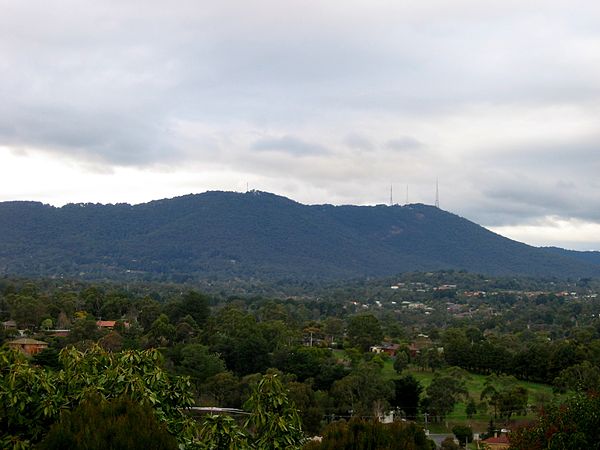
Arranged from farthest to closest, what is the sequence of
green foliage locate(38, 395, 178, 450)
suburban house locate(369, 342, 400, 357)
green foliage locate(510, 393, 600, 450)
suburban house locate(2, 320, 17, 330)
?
suburban house locate(369, 342, 400, 357) → suburban house locate(2, 320, 17, 330) → green foliage locate(510, 393, 600, 450) → green foliage locate(38, 395, 178, 450)

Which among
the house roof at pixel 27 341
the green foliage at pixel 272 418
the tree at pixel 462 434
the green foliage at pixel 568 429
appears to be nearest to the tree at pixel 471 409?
the tree at pixel 462 434

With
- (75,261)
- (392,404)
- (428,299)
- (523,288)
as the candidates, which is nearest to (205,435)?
(392,404)

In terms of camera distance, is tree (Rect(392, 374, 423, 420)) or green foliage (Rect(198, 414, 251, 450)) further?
tree (Rect(392, 374, 423, 420))

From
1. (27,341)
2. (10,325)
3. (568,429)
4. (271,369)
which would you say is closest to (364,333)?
(271,369)

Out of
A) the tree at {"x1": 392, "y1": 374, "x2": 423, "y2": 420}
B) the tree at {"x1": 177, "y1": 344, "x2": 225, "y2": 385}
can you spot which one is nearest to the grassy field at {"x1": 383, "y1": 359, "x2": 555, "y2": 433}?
the tree at {"x1": 392, "y1": 374, "x2": 423, "y2": 420}

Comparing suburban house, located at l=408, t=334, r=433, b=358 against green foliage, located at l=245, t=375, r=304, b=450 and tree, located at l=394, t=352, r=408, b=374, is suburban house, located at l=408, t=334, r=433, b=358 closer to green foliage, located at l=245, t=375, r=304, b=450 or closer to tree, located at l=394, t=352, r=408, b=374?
tree, located at l=394, t=352, r=408, b=374

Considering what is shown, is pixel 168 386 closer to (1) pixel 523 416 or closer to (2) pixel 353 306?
(1) pixel 523 416

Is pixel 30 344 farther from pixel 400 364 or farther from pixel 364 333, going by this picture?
pixel 364 333
